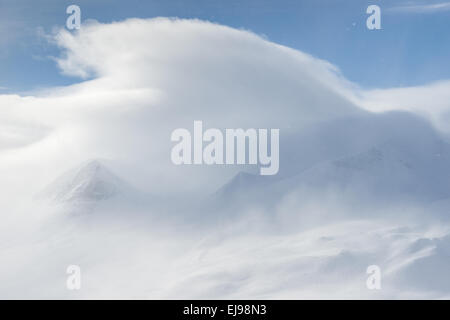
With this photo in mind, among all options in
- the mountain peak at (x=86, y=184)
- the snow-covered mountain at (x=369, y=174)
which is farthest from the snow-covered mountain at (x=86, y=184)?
the snow-covered mountain at (x=369, y=174)

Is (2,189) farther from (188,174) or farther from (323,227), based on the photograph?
(323,227)

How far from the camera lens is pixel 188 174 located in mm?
5781

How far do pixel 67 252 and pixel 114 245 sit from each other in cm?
57

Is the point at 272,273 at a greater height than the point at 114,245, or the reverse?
the point at 114,245

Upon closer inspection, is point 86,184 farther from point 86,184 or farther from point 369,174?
point 369,174

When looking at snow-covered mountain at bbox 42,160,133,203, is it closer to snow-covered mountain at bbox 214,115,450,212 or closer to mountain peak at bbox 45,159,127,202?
mountain peak at bbox 45,159,127,202

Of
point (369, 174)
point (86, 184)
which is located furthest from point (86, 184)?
point (369, 174)

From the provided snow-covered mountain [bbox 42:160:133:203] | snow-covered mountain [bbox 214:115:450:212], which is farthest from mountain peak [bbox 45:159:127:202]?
snow-covered mountain [bbox 214:115:450:212]

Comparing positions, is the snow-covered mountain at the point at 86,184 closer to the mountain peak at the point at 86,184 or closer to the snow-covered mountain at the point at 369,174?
the mountain peak at the point at 86,184
